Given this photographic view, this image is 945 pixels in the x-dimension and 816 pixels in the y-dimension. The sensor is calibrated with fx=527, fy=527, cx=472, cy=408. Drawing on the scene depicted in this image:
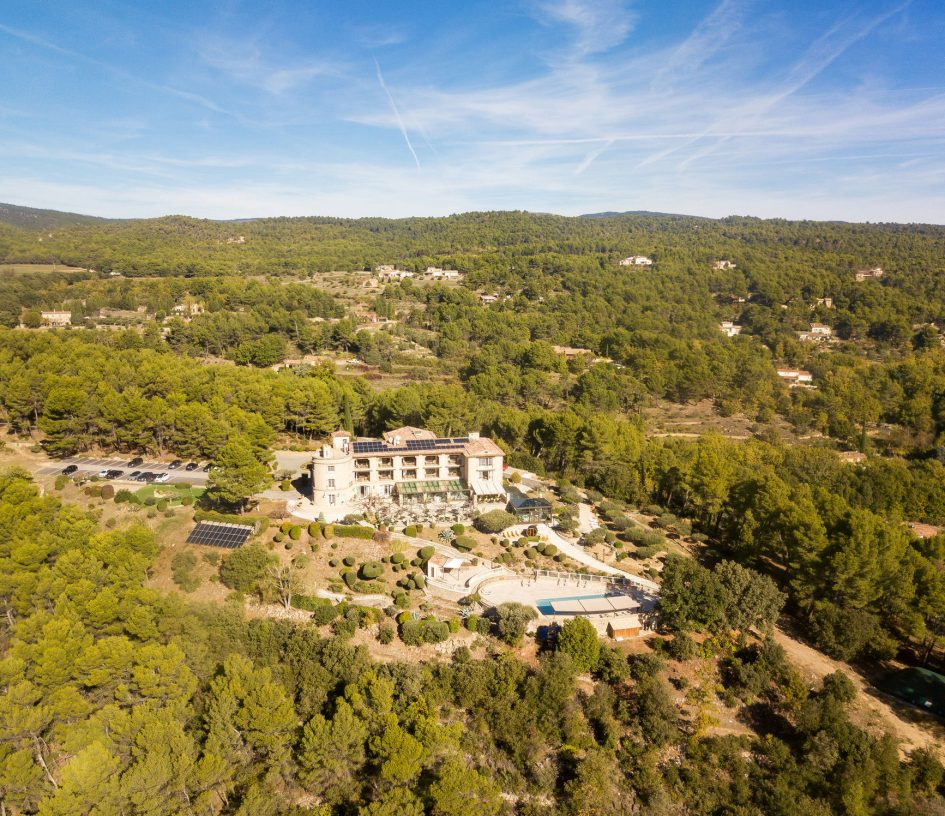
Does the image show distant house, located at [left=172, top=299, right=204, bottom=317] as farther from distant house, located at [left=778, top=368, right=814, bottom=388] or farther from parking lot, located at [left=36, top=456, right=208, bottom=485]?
distant house, located at [left=778, top=368, right=814, bottom=388]

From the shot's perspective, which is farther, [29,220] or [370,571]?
[29,220]

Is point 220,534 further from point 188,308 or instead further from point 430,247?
point 430,247

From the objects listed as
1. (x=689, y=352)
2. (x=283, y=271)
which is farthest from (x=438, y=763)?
(x=283, y=271)

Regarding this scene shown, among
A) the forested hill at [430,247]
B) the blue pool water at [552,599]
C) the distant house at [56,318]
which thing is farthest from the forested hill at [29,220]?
the blue pool water at [552,599]

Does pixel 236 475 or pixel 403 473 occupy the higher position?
pixel 236 475

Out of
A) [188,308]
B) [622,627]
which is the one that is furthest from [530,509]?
[188,308]

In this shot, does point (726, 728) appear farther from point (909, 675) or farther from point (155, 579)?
point (155, 579)

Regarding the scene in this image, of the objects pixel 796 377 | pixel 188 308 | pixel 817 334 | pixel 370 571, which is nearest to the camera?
pixel 370 571

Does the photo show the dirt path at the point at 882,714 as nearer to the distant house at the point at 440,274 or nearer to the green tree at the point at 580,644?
the green tree at the point at 580,644
